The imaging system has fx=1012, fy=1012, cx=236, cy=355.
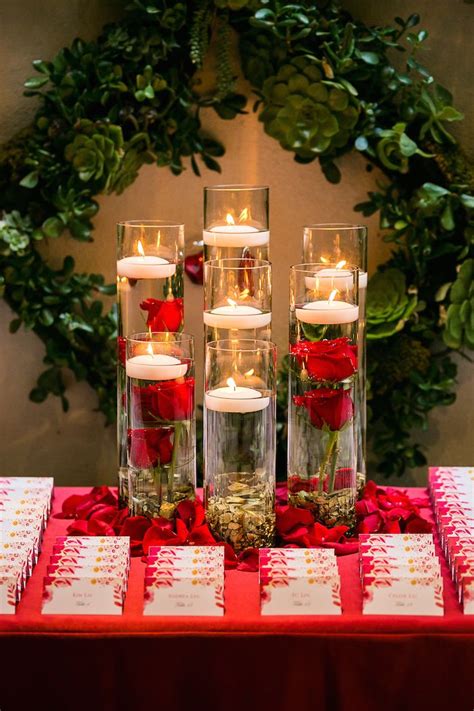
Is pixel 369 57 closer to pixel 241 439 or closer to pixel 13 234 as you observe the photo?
pixel 13 234

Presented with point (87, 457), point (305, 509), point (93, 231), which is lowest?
point (87, 457)

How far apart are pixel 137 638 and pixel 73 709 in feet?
0.43

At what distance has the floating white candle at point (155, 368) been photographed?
5.16ft

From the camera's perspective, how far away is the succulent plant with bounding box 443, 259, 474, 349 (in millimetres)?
2465

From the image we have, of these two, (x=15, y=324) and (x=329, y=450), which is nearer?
(x=329, y=450)

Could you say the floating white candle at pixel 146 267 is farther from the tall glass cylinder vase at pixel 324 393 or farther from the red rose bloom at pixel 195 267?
the red rose bloom at pixel 195 267

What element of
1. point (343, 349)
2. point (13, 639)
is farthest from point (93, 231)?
point (13, 639)

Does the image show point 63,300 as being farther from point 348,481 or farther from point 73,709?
point 73,709

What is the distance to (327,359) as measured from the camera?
158 centimetres

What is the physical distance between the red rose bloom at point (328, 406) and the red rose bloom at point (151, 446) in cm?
23

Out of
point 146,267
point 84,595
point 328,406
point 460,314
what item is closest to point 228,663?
point 84,595

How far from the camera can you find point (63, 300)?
8.37 feet

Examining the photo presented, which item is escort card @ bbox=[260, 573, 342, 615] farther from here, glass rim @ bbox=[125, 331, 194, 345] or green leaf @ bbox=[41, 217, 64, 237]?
green leaf @ bbox=[41, 217, 64, 237]

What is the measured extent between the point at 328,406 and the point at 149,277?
1.22 feet
